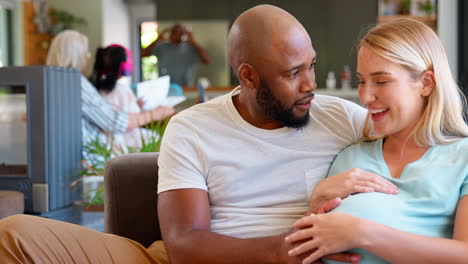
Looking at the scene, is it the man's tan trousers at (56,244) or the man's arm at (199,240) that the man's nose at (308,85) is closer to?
the man's arm at (199,240)

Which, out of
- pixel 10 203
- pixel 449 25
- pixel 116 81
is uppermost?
pixel 449 25

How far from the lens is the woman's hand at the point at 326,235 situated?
4.06 feet

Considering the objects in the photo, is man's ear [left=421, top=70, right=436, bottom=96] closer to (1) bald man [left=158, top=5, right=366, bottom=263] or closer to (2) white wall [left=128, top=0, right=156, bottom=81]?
(1) bald man [left=158, top=5, right=366, bottom=263]

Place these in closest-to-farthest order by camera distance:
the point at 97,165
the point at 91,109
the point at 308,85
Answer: the point at 308,85 → the point at 97,165 → the point at 91,109

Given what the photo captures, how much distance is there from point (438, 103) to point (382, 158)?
0.18 m

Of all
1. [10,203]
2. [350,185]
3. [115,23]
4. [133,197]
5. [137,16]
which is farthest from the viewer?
[137,16]

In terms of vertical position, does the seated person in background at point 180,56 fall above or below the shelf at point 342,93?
above

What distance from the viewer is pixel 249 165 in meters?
1.54

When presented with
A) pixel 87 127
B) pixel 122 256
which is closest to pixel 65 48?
pixel 87 127

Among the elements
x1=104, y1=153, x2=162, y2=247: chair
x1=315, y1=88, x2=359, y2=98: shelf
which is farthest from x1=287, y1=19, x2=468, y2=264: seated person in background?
x1=315, y1=88, x2=359, y2=98: shelf

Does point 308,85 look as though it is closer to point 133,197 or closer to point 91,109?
point 133,197

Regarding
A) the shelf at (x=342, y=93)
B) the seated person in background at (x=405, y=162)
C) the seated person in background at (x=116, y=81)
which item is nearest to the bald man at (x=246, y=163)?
the seated person in background at (x=405, y=162)

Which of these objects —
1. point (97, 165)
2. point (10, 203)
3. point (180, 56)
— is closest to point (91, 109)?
point (97, 165)

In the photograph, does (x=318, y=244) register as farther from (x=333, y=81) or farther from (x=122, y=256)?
(x=333, y=81)
